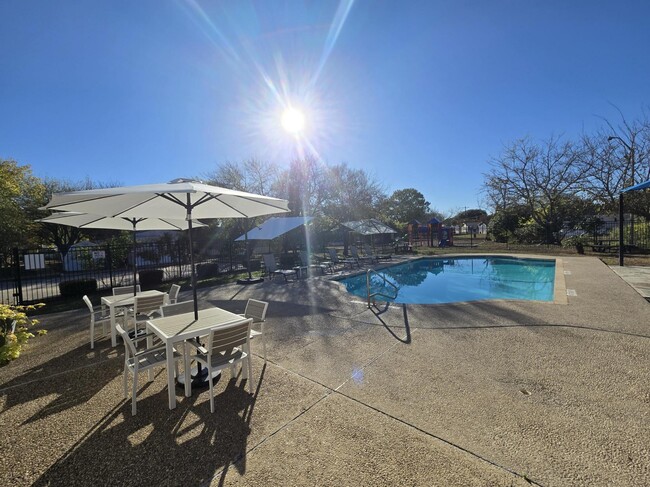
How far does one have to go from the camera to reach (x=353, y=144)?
708 inches

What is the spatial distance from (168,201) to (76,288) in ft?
25.3

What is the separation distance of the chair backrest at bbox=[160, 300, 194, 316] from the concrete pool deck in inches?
33.6

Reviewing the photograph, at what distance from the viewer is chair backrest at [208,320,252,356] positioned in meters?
2.77

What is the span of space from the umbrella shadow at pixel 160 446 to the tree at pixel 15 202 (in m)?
13.4

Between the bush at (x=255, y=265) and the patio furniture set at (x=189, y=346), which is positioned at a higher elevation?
the patio furniture set at (x=189, y=346)

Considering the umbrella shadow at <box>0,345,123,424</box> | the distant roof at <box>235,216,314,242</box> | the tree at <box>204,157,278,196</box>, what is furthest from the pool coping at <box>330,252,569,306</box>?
the tree at <box>204,157,278,196</box>

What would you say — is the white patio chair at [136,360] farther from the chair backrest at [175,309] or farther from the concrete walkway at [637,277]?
the concrete walkway at [637,277]

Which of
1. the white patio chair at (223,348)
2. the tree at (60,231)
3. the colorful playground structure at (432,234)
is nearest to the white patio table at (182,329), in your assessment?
the white patio chair at (223,348)

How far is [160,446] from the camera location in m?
2.32

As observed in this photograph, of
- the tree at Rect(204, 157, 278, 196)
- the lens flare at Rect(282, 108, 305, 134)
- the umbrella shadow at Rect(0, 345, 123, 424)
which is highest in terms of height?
the lens flare at Rect(282, 108, 305, 134)

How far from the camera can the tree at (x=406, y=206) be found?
42219 millimetres

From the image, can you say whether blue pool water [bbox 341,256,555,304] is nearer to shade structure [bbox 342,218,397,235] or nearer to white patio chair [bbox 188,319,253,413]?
shade structure [bbox 342,218,397,235]

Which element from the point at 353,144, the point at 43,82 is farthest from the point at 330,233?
the point at 43,82

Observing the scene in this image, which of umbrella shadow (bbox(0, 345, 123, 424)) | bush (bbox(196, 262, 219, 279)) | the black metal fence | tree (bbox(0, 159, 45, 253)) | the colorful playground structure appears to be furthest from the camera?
the colorful playground structure
